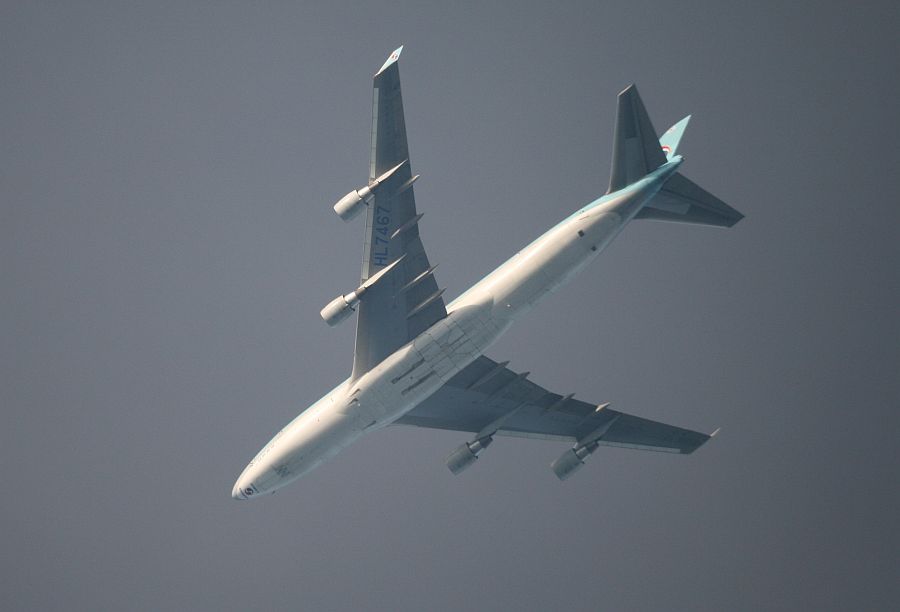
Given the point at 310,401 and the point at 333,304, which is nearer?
the point at 333,304

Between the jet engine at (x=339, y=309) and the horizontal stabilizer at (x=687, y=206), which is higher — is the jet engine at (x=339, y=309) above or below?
above

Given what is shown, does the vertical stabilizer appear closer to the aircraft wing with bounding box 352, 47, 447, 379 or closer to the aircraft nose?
the aircraft wing with bounding box 352, 47, 447, 379

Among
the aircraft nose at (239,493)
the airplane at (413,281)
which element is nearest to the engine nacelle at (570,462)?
the airplane at (413,281)

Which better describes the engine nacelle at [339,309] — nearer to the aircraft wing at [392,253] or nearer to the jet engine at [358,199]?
the aircraft wing at [392,253]

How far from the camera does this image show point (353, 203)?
32.7 meters

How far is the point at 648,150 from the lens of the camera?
1358 inches

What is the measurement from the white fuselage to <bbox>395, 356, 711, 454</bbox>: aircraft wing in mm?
4848

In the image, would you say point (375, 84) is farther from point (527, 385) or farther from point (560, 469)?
point (560, 469)

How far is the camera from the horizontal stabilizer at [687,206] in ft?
118

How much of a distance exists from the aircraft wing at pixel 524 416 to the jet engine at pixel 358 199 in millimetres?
10679

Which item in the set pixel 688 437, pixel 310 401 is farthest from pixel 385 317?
pixel 310 401

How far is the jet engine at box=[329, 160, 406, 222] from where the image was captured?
32688mm

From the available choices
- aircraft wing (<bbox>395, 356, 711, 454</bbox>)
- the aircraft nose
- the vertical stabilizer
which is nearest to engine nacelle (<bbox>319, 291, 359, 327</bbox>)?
aircraft wing (<bbox>395, 356, 711, 454</bbox>)

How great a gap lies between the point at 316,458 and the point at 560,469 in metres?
11.4
